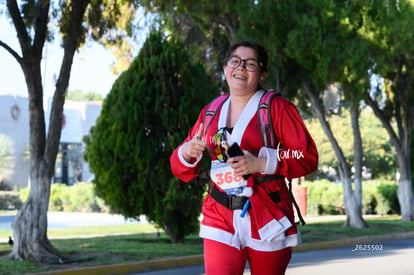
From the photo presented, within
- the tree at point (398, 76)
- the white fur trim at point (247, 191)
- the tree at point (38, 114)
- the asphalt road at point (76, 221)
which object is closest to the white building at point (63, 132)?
the asphalt road at point (76, 221)

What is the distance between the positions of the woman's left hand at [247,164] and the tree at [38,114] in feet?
28.8

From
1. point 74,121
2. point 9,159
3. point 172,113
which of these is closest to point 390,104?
point 172,113

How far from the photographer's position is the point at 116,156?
1475 cm

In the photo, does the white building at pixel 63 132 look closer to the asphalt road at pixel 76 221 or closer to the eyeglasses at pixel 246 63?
the asphalt road at pixel 76 221

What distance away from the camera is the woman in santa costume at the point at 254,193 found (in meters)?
3.66

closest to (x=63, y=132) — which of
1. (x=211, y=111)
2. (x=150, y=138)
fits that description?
(x=150, y=138)

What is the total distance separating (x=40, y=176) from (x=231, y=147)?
9283 mm

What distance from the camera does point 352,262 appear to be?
1306cm

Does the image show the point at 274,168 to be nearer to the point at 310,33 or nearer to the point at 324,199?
the point at 310,33

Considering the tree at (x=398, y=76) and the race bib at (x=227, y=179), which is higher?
the tree at (x=398, y=76)

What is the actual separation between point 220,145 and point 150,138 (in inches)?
443

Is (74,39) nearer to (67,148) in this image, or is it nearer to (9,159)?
(9,159)

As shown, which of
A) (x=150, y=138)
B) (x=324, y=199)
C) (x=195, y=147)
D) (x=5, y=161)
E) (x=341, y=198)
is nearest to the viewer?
(x=195, y=147)

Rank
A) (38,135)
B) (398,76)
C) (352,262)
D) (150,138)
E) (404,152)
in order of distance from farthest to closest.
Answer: (404,152) < (398,76) < (150,138) < (352,262) < (38,135)
